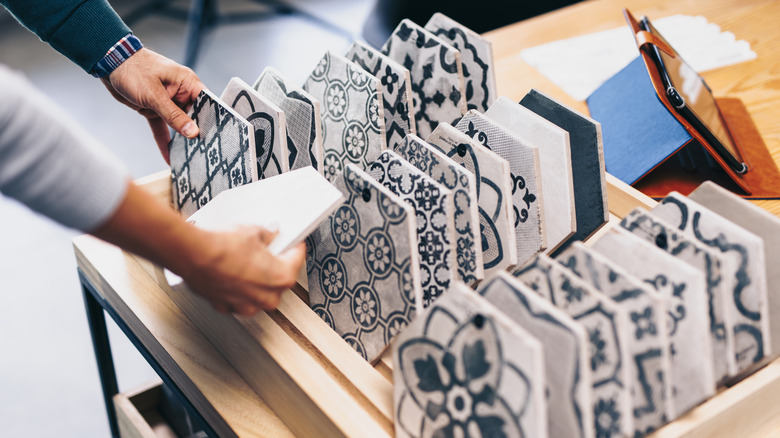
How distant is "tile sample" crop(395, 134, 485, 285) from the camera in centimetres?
84

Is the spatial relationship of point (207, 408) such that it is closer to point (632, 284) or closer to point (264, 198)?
point (264, 198)

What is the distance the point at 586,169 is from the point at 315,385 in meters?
0.48

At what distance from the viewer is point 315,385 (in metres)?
0.79

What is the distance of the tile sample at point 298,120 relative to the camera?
0.98 metres

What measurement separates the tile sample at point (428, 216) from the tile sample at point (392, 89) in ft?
0.53


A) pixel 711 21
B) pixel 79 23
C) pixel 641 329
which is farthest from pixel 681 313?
pixel 711 21

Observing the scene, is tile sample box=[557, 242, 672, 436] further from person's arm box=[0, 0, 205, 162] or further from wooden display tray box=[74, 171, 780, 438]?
person's arm box=[0, 0, 205, 162]

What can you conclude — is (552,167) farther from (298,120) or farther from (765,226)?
(298,120)

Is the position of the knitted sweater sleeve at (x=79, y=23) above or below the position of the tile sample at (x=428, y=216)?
above

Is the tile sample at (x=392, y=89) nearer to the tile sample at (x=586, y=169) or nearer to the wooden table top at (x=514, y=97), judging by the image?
the tile sample at (x=586, y=169)

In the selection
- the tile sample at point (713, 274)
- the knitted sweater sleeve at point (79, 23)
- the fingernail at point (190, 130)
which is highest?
the knitted sweater sleeve at point (79, 23)

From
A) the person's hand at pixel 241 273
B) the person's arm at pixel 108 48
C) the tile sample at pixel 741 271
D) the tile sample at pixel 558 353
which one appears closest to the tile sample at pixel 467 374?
the tile sample at pixel 558 353

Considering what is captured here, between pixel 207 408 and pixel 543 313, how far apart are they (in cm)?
51

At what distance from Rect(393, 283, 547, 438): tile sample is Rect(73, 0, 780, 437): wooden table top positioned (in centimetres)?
25
